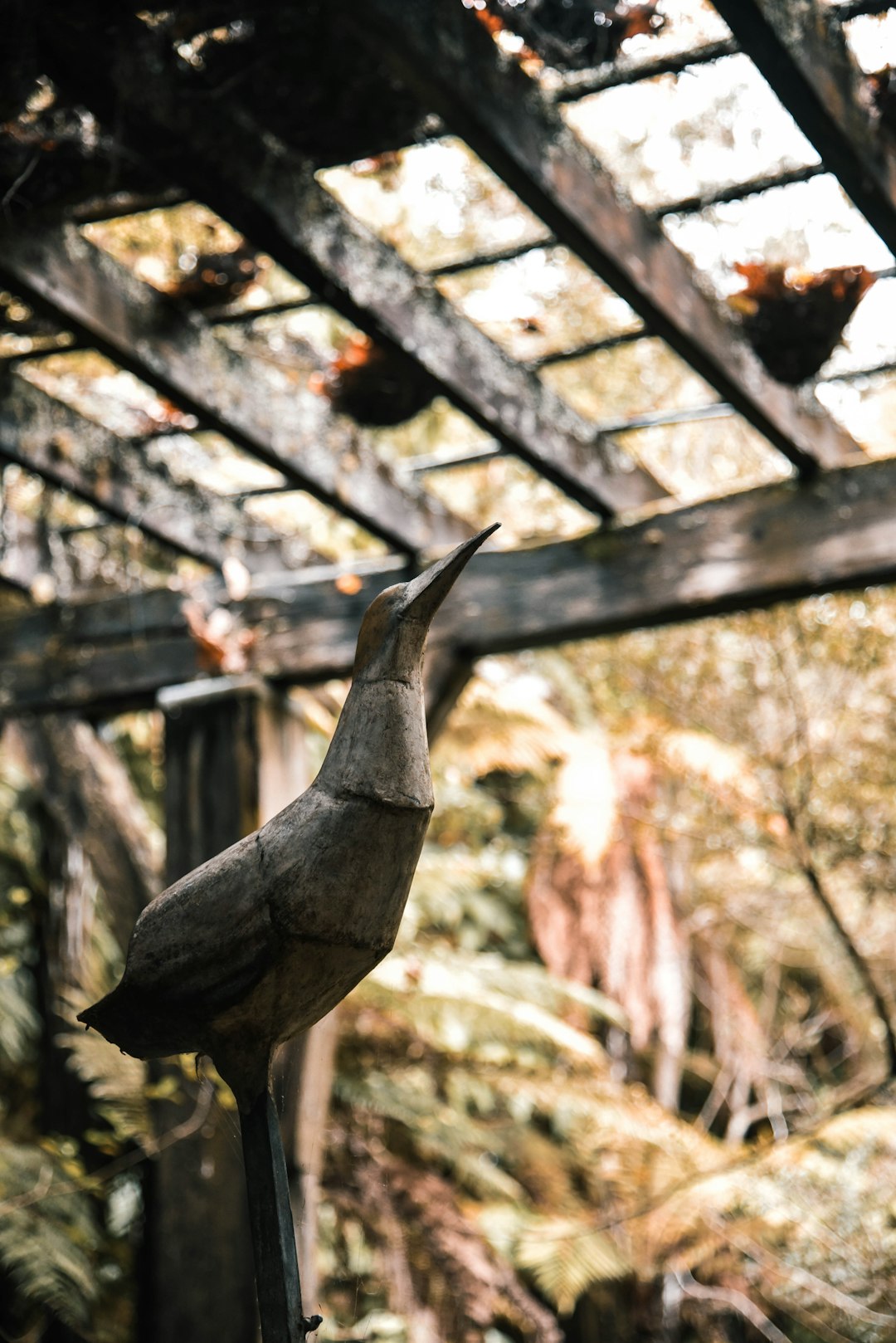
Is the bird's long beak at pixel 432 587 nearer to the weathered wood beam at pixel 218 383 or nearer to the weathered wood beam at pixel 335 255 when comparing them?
the weathered wood beam at pixel 335 255

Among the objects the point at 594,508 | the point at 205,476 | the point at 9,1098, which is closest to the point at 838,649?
the point at 594,508

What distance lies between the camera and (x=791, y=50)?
1.94 metres

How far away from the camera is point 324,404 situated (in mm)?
3068

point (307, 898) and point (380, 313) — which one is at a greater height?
point (380, 313)

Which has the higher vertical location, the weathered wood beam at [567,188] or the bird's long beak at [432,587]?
the weathered wood beam at [567,188]

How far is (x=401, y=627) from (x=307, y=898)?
27 cm

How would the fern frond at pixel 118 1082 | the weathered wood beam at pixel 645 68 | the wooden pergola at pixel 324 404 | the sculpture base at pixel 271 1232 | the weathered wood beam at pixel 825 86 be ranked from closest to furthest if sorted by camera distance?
the sculpture base at pixel 271 1232 → the weathered wood beam at pixel 825 86 → the wooden pergola at pixel 324 404 → the weathered wood beam at pixel 645 68 → the fern frond at pixel 118 1082

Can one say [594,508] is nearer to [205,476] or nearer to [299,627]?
[299,627]

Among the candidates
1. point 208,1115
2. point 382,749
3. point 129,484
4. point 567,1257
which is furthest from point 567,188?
point 567,1257

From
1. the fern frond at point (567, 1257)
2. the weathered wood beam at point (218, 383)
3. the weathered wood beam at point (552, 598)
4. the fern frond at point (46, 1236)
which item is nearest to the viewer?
the weathered wood beam at point (218, 383)

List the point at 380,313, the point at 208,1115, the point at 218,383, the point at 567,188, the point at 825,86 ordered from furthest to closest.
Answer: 1. the point at 208,1115
2. the point at 218,383
3. the point at 380,313
4. the point at 567,188
5. the point at 825,86

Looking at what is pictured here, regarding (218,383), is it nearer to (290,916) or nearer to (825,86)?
(825,86)

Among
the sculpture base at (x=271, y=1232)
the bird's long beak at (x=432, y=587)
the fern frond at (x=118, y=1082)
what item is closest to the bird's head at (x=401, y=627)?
the bird's long beak at (x=432, y=587)

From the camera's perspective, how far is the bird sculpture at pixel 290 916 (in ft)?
4.04
